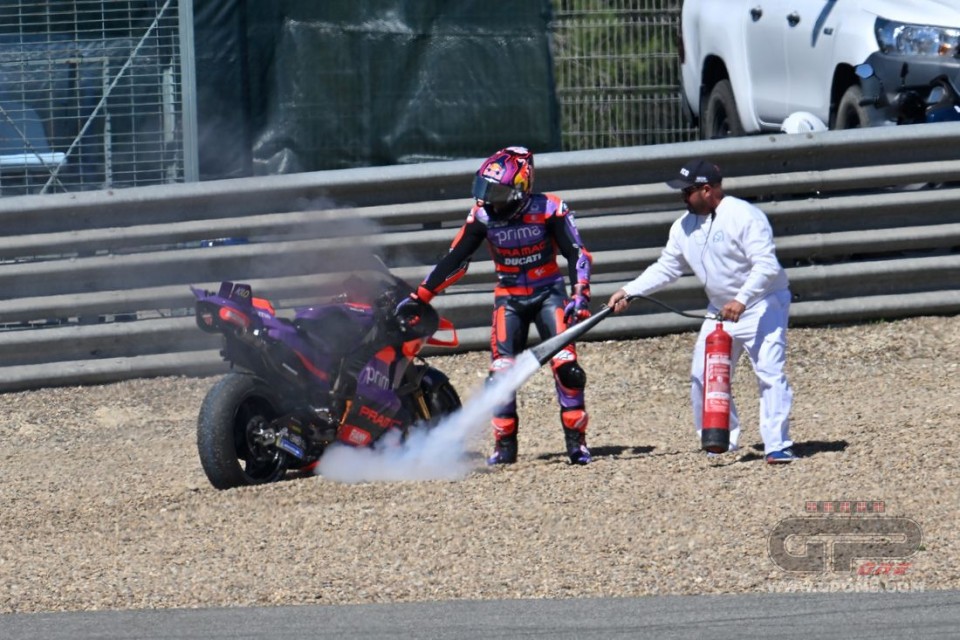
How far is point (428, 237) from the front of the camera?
37.5 feet

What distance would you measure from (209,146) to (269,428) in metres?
4.28

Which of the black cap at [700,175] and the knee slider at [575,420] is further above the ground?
the black cap at [700,175]

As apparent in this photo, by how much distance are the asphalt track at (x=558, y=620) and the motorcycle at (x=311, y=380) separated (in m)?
2.40

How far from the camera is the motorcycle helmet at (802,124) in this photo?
1216 centimetres

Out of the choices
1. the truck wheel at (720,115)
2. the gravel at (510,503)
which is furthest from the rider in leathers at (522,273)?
the truck wheel at (720,115)

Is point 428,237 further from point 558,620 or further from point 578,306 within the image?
point 558,620

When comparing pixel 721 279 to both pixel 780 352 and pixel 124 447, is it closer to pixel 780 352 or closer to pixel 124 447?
pixel 780 352

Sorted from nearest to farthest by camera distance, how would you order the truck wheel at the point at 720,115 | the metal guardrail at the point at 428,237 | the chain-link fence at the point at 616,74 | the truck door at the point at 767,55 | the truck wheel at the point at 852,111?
the metal guardrail at the point at 428,237 < the truck wheel at the point at 852,111 < the truck door at the point at 767,55 < the truck wheel at the point at 720,115 < the chain-link fence at the point at 616,74

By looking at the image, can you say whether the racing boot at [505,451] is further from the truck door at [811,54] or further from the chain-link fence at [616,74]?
the chain-link fence at [616,74]

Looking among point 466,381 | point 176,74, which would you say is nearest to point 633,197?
point 466,381

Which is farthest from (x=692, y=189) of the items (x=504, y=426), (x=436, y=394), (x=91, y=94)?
(x=91, y=94)

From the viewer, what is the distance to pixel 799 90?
1277cm

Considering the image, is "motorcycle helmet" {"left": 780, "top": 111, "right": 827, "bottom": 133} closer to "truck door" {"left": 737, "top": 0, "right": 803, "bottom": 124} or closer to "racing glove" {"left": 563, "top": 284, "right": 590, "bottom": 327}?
"truck door" {"left": 737, "top": 0, "right": 803, "bottom": 124}

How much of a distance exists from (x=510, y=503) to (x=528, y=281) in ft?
6.61
